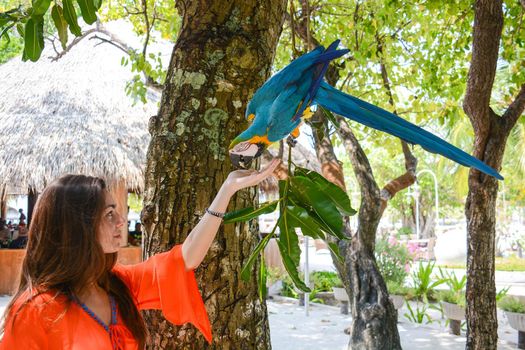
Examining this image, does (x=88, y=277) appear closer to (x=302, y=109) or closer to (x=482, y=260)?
(x=302, y=109)

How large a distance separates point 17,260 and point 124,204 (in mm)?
1553

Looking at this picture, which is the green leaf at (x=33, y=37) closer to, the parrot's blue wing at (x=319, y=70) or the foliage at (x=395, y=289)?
the parrot's blue wing at (x=319, y=70)

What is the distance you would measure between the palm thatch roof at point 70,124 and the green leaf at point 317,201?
17.6 feet

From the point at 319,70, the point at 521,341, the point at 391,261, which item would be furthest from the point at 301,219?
the point at 391,261

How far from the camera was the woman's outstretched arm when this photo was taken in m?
1.00

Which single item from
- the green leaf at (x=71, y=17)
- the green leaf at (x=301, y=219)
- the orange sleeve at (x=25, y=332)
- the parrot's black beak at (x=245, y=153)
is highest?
the green leaf at (x=71, y=17)

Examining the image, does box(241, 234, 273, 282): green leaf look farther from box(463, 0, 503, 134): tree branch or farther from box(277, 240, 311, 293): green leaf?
box(463, 0, 503, 134): tree branch

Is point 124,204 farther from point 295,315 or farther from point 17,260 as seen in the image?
point 295,315

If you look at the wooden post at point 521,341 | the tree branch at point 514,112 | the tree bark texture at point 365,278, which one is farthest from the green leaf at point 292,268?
the wooden post at point 521,341

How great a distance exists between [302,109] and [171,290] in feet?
1.73

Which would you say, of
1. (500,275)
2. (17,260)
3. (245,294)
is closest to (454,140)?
(500,275)

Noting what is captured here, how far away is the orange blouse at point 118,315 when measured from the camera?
100cm

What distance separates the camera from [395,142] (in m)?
4.89

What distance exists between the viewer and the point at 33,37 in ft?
3.91
